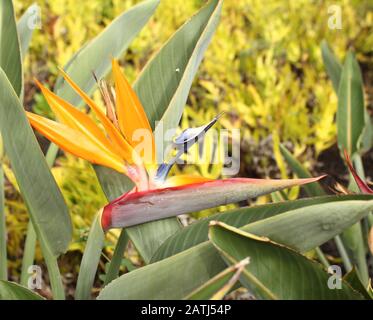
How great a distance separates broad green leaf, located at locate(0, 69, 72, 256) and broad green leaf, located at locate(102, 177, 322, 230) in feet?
0.28

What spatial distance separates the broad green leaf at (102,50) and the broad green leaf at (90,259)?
301mm

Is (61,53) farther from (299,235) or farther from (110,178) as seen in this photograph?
(299,235)

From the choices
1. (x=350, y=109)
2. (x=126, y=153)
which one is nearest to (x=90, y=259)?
(x=126, y=153)

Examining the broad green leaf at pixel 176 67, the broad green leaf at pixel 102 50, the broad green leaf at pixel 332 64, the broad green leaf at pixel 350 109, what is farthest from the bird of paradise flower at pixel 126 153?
the broad green leaf at pixel 332 64

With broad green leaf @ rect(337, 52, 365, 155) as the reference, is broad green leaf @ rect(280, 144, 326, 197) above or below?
below

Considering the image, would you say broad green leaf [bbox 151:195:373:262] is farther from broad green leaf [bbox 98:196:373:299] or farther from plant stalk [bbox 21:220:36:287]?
plant stalk [bbox 21:220:36:287]

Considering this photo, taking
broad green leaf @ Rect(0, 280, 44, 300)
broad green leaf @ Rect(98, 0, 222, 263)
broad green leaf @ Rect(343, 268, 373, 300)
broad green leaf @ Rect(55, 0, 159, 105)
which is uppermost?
broad green leaf @ Rect(55, 0, 159, 105)

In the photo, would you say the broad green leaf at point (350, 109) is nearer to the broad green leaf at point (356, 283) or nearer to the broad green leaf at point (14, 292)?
the broad green leaf at point (356, 283)

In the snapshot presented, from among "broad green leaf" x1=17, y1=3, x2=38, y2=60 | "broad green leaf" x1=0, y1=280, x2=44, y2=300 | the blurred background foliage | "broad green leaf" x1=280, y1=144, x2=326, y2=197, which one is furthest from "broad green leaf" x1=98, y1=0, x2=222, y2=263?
the blurred background foliage

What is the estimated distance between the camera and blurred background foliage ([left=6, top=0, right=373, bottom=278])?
1587mm

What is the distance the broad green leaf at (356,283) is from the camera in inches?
28.8

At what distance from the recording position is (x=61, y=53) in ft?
6.08

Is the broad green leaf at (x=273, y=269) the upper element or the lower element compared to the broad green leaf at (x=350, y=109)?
lower
